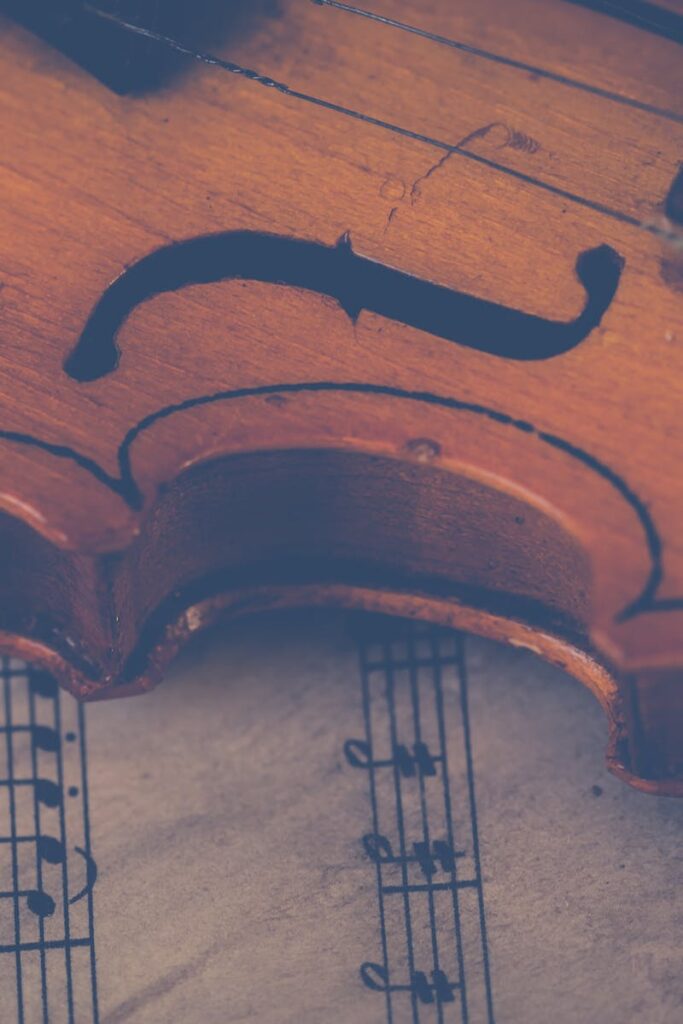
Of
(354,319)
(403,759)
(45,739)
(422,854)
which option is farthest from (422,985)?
(354,319)

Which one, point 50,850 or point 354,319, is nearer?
point 354,319

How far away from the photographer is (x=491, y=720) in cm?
174

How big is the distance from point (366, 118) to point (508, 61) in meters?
0.18

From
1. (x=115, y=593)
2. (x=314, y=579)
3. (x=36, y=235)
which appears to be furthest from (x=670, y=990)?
(x=36, y=235)

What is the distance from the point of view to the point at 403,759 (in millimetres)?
1727

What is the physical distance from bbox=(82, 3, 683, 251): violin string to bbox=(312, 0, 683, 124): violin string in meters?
0.11

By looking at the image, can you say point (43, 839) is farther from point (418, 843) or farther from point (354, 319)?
point (354, 319)

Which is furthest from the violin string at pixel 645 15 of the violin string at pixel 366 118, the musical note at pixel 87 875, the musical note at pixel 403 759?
the musical note at pixel 87 875

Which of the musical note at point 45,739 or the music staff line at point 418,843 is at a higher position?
the musical note at point 45,739

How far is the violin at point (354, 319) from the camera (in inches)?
50.7

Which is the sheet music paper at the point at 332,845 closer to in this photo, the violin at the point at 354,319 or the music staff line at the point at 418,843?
the music staff line at the point at 418,843

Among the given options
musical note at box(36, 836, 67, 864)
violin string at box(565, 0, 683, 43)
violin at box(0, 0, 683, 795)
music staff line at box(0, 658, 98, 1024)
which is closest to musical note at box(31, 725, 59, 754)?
music staff line at box(0, 658, 98, 1024)

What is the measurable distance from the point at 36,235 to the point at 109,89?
0.19 meters

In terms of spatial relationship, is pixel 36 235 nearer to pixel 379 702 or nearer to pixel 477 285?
pixel 477 285
